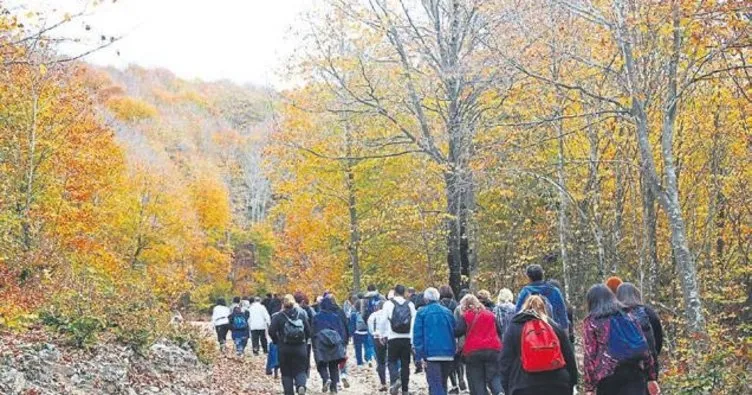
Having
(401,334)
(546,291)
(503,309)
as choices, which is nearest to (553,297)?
(546,291)

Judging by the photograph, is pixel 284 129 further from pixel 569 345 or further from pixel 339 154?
pixel 569 345

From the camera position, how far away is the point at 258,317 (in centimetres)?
2061

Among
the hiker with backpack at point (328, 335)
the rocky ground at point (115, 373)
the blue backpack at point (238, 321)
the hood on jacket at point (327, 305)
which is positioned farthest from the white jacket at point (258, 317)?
the hood on jacket at point (327, 305)

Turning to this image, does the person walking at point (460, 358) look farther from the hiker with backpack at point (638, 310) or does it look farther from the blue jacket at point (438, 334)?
the hiker with backpack at point (638, 310)

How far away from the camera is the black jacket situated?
6.76m

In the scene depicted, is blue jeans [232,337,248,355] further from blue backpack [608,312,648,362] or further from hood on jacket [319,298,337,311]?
blue backpack [608,312,648,362]

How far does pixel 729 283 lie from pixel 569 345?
11492mm

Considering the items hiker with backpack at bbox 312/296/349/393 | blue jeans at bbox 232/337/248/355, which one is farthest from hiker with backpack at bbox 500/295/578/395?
blue jeans at bbox 232/337/248/355

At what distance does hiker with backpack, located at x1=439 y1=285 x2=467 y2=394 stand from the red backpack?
4068 mm

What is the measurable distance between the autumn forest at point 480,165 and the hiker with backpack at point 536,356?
3346mm

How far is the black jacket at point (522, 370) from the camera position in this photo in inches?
266

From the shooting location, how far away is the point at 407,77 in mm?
→ 19594

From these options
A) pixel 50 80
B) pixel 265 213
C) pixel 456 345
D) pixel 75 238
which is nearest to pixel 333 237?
pixel 75 238

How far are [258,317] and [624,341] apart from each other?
15.0m
